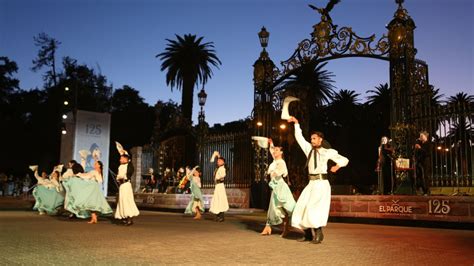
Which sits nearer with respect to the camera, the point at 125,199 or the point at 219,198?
the point at 125,199

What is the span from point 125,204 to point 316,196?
5.43m

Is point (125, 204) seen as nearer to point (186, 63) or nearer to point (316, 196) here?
point (316, 196)

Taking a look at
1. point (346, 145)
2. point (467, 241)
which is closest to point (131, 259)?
point (467, 241)

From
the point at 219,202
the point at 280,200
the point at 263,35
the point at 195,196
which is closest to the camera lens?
the point at 280,200

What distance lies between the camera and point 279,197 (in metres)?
9.56

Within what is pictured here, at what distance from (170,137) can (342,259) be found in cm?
1965

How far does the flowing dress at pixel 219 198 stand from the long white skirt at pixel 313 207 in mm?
5544

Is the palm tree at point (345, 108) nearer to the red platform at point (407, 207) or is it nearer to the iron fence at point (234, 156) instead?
the iron fence at point (234, 156)

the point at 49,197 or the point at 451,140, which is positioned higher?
the point at 451,140

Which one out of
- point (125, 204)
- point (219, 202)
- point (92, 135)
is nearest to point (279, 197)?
point (125, 204)

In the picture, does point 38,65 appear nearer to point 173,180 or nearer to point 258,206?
point 173,180

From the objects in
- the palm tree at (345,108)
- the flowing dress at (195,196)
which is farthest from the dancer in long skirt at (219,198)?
the palm tree at (345,108)

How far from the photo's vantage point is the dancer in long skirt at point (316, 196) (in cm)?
837

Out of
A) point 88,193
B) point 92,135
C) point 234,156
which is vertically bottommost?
point 88,193
